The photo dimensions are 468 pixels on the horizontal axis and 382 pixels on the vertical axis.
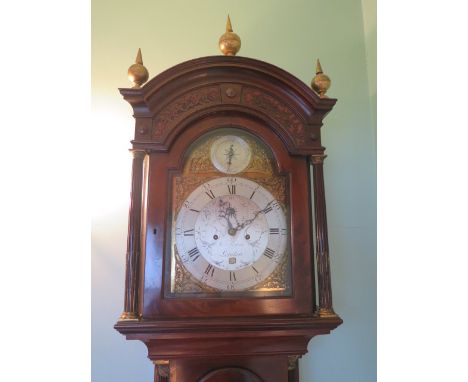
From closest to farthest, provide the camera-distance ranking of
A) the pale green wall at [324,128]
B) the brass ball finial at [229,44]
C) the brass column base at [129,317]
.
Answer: the brass column base at [129,317], the brass ball finial at [229,44], the pale green wall at [324,128]

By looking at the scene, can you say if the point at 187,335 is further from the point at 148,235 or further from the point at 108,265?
the point at 108,265

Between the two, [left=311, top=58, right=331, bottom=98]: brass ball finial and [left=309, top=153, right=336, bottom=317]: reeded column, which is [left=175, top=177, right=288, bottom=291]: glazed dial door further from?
[left=311, top=58, right=331, bottom=98]: brass ball finial

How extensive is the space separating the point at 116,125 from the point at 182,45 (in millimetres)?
344

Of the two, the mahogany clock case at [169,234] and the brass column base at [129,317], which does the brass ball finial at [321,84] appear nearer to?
the mahogany clock case at [169,234]

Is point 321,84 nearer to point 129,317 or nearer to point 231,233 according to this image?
point 231,233

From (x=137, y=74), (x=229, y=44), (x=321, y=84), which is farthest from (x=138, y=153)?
(x=321, y=84)

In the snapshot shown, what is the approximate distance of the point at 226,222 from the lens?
807 mm

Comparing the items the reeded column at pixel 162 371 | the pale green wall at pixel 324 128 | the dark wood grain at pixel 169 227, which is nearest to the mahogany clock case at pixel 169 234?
the dark wood grain at pixel 169 227

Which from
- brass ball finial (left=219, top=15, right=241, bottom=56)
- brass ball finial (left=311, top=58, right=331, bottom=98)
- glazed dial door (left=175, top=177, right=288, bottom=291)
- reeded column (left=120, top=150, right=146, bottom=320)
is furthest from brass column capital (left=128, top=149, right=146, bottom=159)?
brass ball finial (left=311, top=58, right=331, bottom=98)

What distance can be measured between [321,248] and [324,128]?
1.74ft

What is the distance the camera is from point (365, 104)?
1226 mm

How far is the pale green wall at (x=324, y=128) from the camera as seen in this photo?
1064mm

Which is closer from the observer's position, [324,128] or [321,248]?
[321,248]

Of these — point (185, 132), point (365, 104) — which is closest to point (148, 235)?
point (185, 132)
